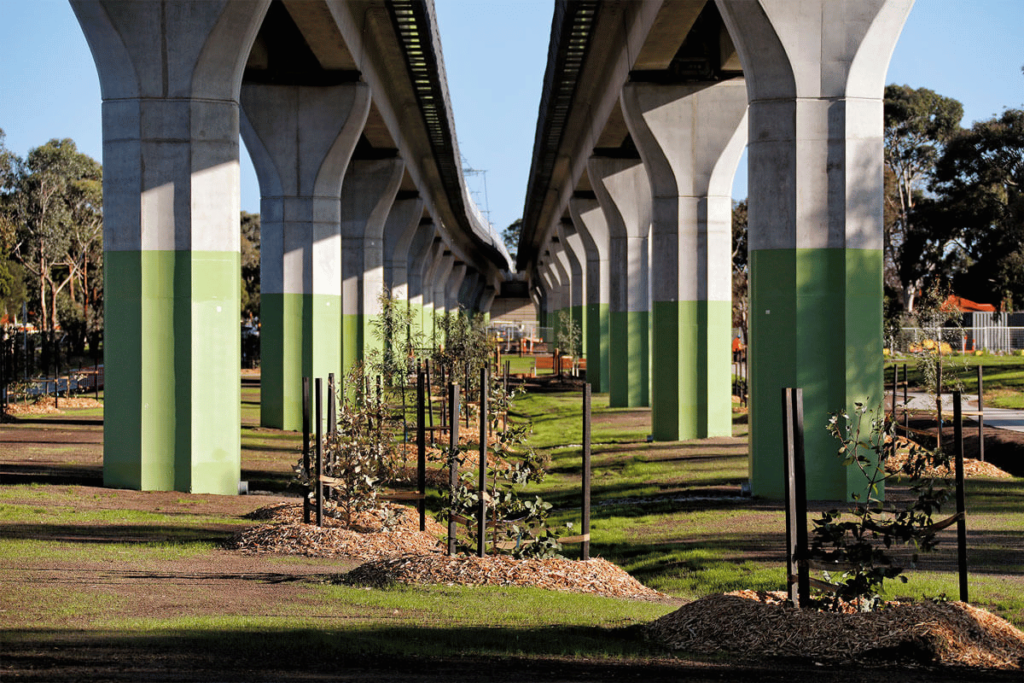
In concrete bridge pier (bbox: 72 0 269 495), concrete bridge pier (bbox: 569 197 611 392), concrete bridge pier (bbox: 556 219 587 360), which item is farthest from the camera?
concrete bridge pier (bbox: 556 219 587 360)

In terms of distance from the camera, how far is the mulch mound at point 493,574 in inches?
392

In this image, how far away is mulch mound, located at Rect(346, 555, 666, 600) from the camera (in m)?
9.97

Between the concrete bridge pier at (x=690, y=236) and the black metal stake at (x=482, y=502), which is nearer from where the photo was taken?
the black metal stake at (x=482, y=502)

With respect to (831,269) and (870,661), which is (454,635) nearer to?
(870,661)

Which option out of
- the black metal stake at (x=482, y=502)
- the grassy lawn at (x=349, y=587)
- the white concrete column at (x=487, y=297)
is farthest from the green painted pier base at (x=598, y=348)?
the white concrete column at (x=487, y=297)

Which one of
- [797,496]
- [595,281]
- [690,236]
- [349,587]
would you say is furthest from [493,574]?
[595,281]

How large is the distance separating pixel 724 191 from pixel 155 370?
14.1 m

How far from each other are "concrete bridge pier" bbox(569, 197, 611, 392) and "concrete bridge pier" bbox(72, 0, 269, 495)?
98.6 feet

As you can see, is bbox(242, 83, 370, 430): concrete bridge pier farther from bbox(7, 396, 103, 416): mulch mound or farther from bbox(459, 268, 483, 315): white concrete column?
bbox(459, 268, 483, 315): white concrete column

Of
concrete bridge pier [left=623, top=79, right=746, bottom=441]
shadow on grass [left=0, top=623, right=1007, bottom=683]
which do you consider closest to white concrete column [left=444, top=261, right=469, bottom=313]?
concrete bridge pier [left=623, top=79, right=746, bottom=441]

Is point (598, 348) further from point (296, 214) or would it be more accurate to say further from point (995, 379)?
point (296, 214)

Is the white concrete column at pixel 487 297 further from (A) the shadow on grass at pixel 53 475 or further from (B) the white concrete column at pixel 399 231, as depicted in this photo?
(A) the shadow on grass at pixel 53 475

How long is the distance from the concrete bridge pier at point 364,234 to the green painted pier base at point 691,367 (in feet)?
44.4

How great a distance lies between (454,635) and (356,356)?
29359mm
